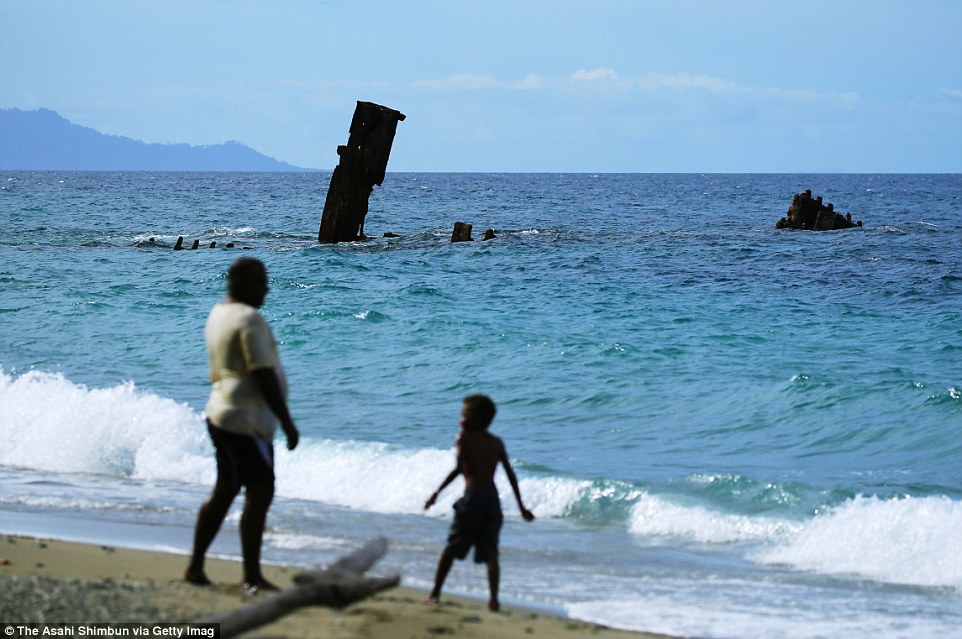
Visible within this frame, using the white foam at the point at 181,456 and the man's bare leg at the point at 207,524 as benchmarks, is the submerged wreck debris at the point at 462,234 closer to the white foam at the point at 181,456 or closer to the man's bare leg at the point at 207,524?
the white foam at the point at 181,456

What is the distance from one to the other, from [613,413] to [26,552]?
7021 mm

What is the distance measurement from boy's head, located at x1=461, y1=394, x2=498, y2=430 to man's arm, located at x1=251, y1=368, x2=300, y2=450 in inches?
36.5

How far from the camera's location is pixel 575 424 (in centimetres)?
1161

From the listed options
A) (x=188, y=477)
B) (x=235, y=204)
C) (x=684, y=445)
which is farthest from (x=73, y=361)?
(x=235, y=204)

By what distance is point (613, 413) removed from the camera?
12.1m

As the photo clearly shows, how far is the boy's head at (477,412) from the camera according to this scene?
18.6 feet

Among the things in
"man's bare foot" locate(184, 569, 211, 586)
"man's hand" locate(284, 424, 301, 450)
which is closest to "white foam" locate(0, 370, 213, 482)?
"man's bare foot" locate(184, 569, 211, 586)

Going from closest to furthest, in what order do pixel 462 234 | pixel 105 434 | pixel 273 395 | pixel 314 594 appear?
1. pixel 314 594
2. pixel 273 395
3. pixel 105 434
4. pixel 462 234

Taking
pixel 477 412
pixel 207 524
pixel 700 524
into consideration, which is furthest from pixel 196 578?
pixel 700 524

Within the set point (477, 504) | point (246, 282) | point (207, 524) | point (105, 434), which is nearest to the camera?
point (246, 282)

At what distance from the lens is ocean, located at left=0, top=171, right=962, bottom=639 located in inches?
279

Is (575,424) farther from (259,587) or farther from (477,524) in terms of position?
(259,587)

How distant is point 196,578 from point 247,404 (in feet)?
3.15

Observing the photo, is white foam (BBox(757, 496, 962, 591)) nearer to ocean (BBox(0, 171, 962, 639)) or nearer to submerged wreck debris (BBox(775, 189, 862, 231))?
ocean (BBox(0, 171, 962, 639))
